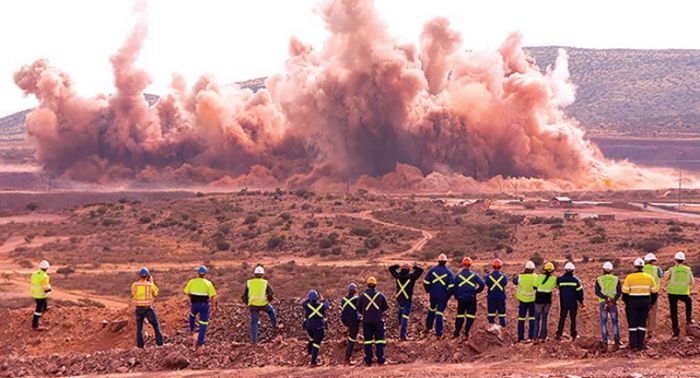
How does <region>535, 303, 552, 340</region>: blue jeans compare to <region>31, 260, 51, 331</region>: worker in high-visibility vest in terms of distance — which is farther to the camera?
<region>31, 260, 51, 331</region>: worker in high-visibility vest

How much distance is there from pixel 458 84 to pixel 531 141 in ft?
26.5

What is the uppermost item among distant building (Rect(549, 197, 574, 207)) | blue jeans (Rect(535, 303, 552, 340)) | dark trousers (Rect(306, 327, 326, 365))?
distant building (Rect(549, 197, 574, 207))

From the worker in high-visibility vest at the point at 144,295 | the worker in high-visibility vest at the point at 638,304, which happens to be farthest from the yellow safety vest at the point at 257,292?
the worker in high-visibility vest at the point at 638,304

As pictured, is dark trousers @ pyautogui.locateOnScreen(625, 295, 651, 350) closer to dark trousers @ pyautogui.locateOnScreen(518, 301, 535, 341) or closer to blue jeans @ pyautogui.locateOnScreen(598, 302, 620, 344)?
blue jeans @ pyautogui.locateOnScreen(598, 302, 620, 344)

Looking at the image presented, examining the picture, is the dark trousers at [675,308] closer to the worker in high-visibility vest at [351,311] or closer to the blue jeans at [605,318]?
the blue jeans at [605,318]

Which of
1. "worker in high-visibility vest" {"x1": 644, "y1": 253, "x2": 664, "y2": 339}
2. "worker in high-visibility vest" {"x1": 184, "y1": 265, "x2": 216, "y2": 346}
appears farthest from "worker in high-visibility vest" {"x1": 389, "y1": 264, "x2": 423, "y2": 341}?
"worker in high-visibility vest" {"x1": 644, "y1": 253, "x2": 664, "y2": 339}

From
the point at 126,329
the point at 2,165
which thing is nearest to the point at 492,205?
the point at 126,329

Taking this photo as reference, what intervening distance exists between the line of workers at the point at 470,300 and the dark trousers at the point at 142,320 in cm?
2

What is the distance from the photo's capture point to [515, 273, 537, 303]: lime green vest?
67.9ft

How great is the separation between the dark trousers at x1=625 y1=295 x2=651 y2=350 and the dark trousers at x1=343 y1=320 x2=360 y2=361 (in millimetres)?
5202

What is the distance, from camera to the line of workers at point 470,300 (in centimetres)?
1953

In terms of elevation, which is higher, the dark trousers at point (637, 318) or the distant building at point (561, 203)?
the distant building at point (561, 203)

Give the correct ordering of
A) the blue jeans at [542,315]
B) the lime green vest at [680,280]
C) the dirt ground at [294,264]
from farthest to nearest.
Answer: the blue jeans at [542,315] → the lime green vest at [680,280] → the dirt ground at [294,264]

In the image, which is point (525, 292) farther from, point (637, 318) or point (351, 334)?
point (351, 334)
